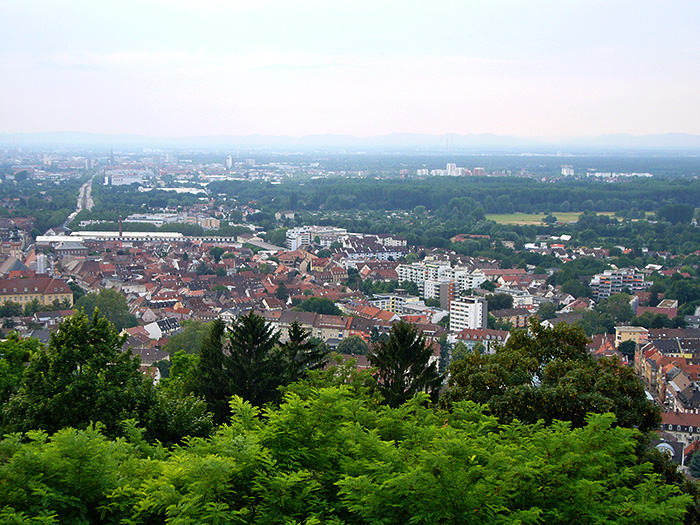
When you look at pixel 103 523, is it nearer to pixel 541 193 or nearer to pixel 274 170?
pixel 541 193

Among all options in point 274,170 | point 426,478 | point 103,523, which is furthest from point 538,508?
point 274,170

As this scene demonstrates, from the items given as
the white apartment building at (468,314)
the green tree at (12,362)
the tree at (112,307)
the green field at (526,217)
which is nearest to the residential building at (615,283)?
the white apartment building at (468,314)

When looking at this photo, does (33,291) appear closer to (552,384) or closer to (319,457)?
(552,384)

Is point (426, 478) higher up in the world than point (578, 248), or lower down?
higher up

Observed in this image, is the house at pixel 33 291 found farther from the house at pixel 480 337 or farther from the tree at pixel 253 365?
the tree at pixel 253 365

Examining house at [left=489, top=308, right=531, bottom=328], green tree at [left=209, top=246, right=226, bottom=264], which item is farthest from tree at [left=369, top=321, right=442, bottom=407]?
green tree at [left=209, top=246, right=226, bottom=264]

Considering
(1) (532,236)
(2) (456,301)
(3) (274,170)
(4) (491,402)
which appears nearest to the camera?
(4) (491,402)
